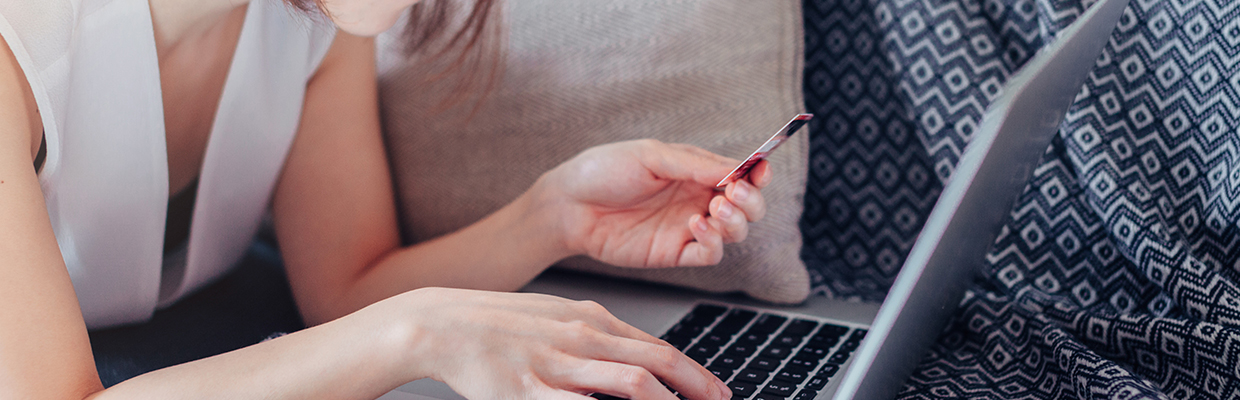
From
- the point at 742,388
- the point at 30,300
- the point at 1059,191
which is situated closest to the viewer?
the point at 30,300

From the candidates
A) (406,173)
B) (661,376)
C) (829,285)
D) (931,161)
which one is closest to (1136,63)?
(931,161)

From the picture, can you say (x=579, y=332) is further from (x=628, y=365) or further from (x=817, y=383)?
(x=817, y=383)

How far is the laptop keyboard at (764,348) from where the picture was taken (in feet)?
1.95

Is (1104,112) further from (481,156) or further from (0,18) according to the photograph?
(0,18)

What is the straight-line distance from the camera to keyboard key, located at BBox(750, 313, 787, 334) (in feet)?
2.42

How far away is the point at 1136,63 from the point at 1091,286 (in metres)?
0.24

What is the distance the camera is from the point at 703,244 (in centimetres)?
71

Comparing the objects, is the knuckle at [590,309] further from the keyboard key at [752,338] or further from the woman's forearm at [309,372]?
the keyboard key at [752,338]

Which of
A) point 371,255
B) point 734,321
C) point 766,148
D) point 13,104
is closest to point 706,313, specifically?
point 734,321

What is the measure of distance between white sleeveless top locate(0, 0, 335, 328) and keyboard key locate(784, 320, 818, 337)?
0.55 meters

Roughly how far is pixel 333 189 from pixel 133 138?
209 millimetres

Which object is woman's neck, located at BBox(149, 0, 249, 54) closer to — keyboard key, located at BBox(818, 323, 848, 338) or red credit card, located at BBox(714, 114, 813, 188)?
red credit card, located at BBox(714, 114, 813, 188)

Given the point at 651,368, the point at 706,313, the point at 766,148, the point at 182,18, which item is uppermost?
the point at 182,18

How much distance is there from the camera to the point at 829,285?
2.96ft
